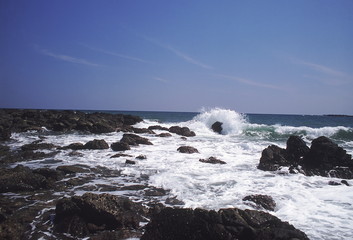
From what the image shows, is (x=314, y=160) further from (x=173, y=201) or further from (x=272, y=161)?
(x=173, y=201)

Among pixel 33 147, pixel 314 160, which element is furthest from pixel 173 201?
pixel 33 147

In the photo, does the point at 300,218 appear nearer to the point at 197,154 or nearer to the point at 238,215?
the point at 238,215

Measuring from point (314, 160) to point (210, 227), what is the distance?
7.13 metres

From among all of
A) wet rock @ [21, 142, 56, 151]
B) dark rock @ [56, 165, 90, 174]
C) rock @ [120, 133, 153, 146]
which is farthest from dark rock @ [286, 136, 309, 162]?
wet rock @ [21, 142, 56, 151]

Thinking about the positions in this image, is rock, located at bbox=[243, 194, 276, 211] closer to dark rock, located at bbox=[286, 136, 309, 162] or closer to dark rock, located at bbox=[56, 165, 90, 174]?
dark rock, located at bbox=[56, 165, 90, 174]

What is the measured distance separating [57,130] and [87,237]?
53.9 ft

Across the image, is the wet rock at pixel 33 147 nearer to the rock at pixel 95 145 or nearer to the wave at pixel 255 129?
the rock at pixel 95 145

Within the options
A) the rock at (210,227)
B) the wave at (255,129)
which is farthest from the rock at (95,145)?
the wave at (255,129)

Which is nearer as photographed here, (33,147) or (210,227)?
(210,227)

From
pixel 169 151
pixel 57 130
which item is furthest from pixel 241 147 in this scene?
pixel 57 130

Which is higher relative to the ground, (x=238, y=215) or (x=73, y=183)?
(x=238, y=215)

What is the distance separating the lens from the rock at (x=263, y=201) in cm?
470

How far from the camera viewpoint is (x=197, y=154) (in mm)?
10328

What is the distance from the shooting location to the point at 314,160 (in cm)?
855
